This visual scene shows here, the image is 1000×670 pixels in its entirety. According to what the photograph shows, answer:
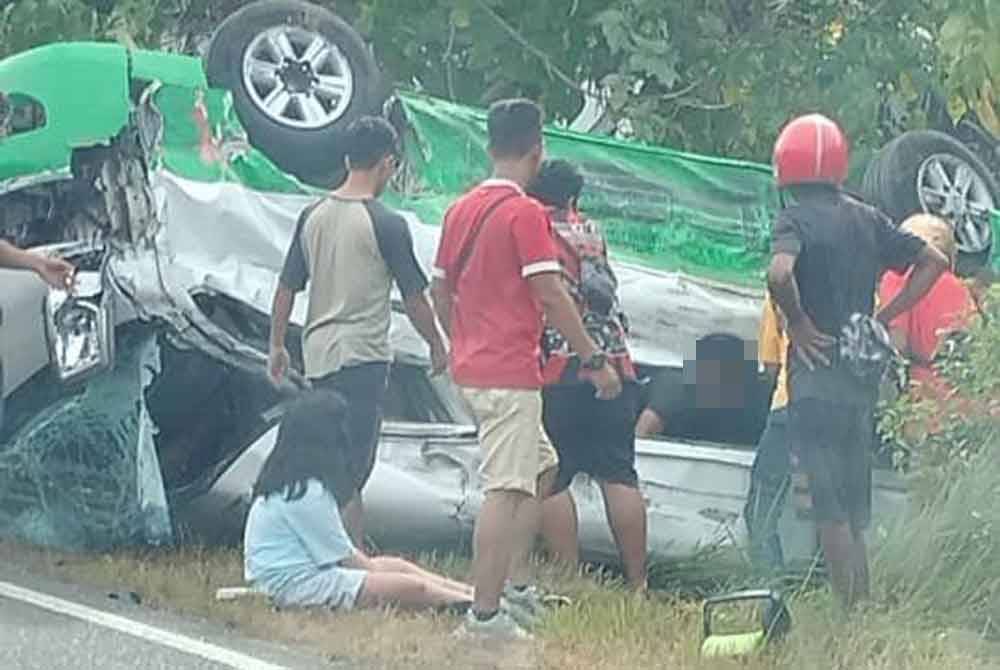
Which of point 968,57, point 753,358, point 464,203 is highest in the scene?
point 968,57

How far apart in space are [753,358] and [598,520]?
0.91 m

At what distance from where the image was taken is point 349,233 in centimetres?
814

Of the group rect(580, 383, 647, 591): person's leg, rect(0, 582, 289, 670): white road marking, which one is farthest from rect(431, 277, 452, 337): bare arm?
rect(0, 582, 289, 670): white road marking

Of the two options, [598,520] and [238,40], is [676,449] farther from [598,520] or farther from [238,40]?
[238,40]

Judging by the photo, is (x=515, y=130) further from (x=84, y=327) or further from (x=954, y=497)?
(x=84, y=327)

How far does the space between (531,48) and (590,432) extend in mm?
3018

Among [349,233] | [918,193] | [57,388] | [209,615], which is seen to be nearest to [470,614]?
[209,615]

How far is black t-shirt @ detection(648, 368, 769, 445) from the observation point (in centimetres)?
864

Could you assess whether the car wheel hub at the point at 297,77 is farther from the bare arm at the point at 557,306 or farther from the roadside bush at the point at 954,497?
the roadside bush at the point at 954,497

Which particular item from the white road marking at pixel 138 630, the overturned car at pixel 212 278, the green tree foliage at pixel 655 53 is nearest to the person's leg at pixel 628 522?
the overturned car at pixel 212 278

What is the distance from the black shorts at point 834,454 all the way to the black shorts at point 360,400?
1583 millimetres

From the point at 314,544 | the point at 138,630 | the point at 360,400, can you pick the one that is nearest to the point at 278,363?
the point at 360,400

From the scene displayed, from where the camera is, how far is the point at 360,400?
823 cm

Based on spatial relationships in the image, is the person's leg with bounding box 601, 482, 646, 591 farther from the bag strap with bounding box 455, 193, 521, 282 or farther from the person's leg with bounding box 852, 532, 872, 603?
the bag strap with bounding box 455, 193, 521, 282
